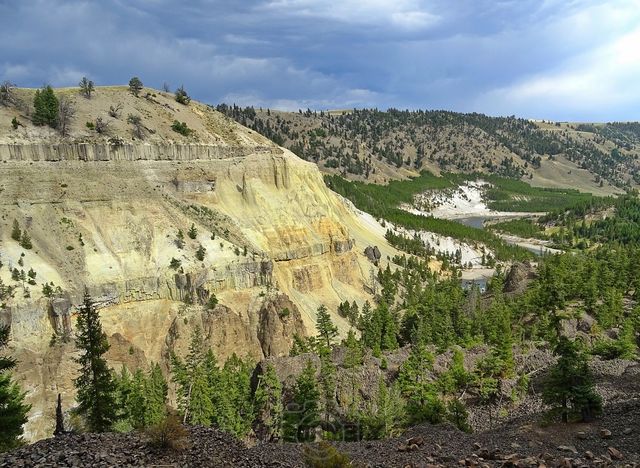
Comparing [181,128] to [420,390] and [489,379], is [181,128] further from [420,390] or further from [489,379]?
[489,379]

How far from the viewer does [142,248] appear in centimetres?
6412

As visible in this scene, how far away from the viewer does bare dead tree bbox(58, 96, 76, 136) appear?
6875cm

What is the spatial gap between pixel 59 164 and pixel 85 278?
17911 mm

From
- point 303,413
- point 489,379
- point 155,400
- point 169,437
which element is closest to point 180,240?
point 155,400

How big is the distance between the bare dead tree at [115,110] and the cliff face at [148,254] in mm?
9425

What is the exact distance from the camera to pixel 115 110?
79062 mm

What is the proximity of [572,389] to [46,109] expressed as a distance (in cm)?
7213

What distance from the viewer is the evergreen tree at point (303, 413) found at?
38125 mm

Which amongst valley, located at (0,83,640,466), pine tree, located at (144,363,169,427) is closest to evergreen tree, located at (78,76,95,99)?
valley, located at (0,83,640,466)

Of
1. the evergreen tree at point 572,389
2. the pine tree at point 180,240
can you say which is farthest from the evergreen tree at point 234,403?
the evergreen tree at point 572,389

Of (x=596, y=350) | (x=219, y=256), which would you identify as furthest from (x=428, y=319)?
(x=219, y=256)

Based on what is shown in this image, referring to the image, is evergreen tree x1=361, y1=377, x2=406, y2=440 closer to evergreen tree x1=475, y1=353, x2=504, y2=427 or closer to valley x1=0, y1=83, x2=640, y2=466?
valley x1=0, y1=83, x2=640, y2=466

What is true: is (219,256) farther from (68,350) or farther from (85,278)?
(68,350)

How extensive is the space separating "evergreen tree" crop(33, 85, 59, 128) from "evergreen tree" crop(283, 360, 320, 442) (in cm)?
5386
